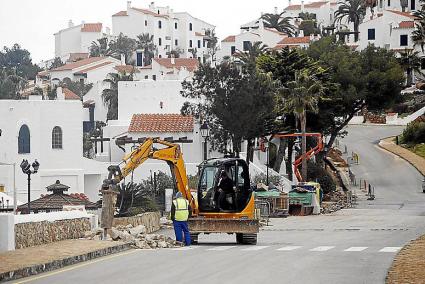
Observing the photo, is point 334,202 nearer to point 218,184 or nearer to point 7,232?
point 218,184

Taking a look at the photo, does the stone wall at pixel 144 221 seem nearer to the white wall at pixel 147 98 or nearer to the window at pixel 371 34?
the white wall at pixel 147 98

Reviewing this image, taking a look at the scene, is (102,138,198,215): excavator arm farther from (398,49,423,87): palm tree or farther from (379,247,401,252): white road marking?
(398,49,423,87): palm tree

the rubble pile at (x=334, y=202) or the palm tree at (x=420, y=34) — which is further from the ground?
the palm tree at (x=420, y=34)

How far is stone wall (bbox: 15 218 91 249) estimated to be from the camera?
30391mm

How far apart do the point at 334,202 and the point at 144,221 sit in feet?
122

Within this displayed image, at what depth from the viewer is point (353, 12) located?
17700cm

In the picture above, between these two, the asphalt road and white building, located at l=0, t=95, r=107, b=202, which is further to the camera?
white building, located at l=0, t=95, r=107, b=202

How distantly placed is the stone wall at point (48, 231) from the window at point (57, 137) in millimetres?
38438

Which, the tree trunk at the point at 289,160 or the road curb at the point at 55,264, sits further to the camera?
the tree trunk at the point at 289,160

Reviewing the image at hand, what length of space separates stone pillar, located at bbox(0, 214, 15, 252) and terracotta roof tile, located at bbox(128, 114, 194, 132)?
175 feet

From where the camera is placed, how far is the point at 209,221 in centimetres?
3634

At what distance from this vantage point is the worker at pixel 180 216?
34.8m

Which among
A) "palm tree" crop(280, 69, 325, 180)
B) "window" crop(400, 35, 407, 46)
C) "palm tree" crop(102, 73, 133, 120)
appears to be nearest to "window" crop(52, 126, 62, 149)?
"palm tree" crop(280, 69, 325, 180)

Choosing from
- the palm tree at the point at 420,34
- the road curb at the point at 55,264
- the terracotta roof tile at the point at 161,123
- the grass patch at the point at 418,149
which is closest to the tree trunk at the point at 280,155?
the terracotta roof tile at the point at 161,123
